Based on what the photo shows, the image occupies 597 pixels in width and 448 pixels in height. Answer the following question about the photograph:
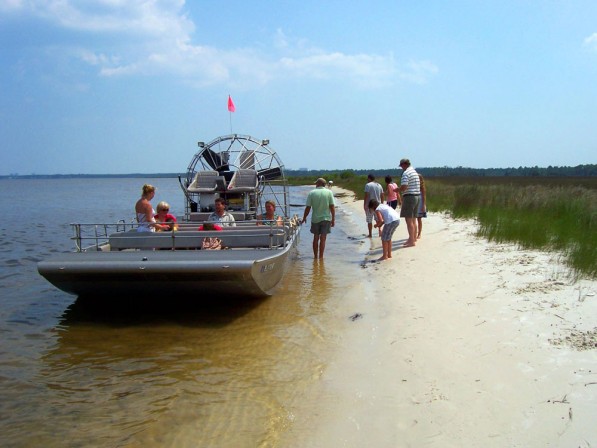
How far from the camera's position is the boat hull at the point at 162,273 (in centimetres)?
713

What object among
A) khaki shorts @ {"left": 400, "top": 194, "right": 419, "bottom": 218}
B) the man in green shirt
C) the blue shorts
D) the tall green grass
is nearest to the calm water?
the blue shorts

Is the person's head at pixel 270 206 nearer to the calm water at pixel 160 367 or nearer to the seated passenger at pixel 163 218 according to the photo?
the calm water at pixel 160 367

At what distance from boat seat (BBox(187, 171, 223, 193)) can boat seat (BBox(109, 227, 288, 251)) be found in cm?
408

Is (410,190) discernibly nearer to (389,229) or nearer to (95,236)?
(389,229)

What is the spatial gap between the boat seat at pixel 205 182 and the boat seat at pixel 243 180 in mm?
373

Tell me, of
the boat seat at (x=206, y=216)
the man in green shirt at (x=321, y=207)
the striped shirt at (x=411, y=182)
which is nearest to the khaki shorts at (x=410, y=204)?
the striped shirt at (x=411, y=182)

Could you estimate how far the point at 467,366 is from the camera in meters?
5.03

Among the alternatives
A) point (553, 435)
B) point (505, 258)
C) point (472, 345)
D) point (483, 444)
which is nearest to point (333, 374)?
point (472, 345)

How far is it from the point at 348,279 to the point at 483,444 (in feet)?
22.2

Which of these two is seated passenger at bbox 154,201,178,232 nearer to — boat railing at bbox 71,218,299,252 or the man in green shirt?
boat railing at bbox 71,218,299,252

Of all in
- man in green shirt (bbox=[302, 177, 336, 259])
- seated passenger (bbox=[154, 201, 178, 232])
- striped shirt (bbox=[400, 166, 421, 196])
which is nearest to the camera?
seated passenger (bbox=[154, 201, 178, 232])

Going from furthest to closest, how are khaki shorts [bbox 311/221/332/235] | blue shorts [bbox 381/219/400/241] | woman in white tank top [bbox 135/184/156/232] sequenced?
khaki shorts [bbox 311/221/332/235] < blue shorts [bbox 381/219/400/241] < woman in white tank top [bbox 135/184/156/232]

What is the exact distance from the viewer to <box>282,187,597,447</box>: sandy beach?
391 centimetres

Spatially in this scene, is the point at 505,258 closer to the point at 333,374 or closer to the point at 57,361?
the point at 333,374
